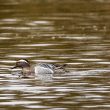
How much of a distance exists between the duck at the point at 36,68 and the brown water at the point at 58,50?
0.28 metres

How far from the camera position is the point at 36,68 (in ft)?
58.7

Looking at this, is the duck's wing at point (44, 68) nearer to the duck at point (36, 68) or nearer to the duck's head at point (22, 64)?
the duck at point (36, 68)

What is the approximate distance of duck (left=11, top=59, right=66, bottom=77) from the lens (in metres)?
17.6

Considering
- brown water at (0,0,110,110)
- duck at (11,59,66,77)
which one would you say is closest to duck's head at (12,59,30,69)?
duck at (11,59,66,77)

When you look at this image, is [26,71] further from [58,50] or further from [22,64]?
[58,50]

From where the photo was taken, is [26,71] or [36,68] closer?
[36,68]

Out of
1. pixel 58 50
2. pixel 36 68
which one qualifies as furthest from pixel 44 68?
pixel 58 50

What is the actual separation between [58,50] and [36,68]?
2.88 meters

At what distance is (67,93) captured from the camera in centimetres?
1521

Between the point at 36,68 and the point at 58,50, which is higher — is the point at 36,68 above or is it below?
below

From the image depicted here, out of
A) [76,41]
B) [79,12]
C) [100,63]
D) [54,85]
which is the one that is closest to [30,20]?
[79,12]

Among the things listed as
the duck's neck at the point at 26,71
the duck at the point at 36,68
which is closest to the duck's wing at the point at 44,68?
the duck at the point at 36,68

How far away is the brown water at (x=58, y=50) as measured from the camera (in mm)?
14664

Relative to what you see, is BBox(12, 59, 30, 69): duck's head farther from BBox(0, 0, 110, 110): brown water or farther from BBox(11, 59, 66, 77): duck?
BBox(0, 0, 110, 110): brown water
